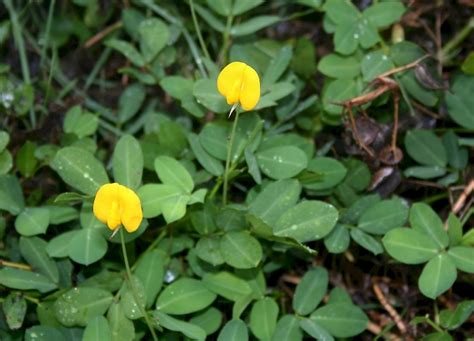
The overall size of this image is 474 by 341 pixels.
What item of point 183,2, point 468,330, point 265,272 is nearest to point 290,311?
point 265,272

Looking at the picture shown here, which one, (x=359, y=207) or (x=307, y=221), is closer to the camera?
(x=307, y=221)

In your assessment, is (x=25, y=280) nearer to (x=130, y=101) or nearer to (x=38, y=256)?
(x=38, y=256)

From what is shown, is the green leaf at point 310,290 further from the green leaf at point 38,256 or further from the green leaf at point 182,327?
the green leaf at point 38,256

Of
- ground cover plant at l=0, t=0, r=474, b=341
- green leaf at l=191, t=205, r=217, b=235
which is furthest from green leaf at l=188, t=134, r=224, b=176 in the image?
green leaf at l=191, t=205, r=217, b=235

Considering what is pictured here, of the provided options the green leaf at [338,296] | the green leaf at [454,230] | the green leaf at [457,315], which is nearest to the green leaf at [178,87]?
the green leaf at [338,296]

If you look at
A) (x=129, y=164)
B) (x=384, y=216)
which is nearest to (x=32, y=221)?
(x=129, y=164)

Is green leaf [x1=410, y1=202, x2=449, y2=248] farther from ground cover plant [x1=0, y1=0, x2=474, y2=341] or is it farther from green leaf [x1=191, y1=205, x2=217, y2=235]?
green leaf [x1=191, y1=205, x2=217, y2=235]
